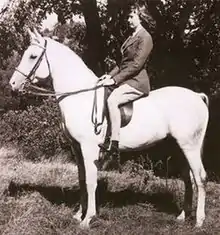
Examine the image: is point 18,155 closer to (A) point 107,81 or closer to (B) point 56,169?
(B) point 56,169

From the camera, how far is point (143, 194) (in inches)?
381

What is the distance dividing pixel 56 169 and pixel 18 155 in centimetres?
360

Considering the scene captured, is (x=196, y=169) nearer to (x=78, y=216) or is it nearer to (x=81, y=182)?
(x=81, y=182)

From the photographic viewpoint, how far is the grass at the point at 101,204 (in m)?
7.42

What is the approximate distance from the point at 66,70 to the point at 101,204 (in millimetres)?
2611

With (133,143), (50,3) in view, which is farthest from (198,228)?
(50,3)

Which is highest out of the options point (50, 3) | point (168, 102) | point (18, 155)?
point (50, 3)

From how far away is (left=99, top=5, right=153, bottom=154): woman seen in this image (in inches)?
302

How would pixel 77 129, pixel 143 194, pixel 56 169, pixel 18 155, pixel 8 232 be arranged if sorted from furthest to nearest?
pixel 18 155 < pixel 56 169 < pixel 143 194 < pixel 77 129 < pixel 8 232

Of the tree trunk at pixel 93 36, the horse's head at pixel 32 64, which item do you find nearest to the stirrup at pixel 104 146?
the horse's head at pixel 32 64

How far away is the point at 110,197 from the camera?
9.35m

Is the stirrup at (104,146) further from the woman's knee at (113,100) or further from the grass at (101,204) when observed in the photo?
the grass at (101,204)

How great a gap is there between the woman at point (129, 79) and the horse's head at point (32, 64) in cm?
102

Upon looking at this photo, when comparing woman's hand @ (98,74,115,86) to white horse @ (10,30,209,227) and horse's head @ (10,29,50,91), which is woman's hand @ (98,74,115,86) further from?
horse's head @ (10,29,50,91)
